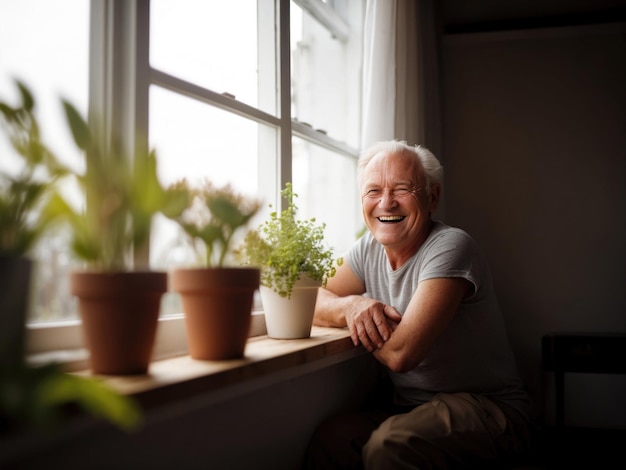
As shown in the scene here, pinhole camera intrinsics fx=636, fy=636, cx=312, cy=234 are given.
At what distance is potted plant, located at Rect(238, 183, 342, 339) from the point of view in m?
1.64

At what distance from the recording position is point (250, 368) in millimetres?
1260

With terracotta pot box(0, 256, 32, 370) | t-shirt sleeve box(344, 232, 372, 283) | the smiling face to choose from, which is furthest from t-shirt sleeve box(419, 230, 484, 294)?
terracotta pot box(0, 256, 32, 370)

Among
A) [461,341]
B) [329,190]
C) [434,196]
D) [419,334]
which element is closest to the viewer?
[419,334]

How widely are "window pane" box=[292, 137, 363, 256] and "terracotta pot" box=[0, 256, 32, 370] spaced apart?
157 centimetres

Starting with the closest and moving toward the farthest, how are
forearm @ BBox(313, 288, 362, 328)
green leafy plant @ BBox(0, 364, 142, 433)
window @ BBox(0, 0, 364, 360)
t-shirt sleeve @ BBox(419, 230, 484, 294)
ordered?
1. green leafy plant @ BBox(0, 364, 142, 433)
2. window @ BBox(0, 0, 364, 360)
3. t-shirt sleeve @ BBox(419, 230, 484, 294)
4. forearm @ BBox(313, 288, 362, 328)

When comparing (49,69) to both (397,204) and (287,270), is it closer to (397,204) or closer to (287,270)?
(287,270)

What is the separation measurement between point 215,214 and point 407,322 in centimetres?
77

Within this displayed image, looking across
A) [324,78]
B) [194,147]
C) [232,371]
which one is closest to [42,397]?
[232,371]

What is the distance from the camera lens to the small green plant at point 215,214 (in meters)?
1.18

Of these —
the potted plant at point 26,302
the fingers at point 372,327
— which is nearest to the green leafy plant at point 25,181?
the potted plant at point 26,302

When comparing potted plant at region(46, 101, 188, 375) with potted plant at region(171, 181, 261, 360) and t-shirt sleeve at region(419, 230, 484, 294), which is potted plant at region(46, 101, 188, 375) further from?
t-shirt sleeve at region(419, 230, 484, 294)

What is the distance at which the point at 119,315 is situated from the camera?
1.06 m

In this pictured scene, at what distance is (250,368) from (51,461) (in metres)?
0.41

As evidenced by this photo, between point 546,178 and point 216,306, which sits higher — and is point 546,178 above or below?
above
